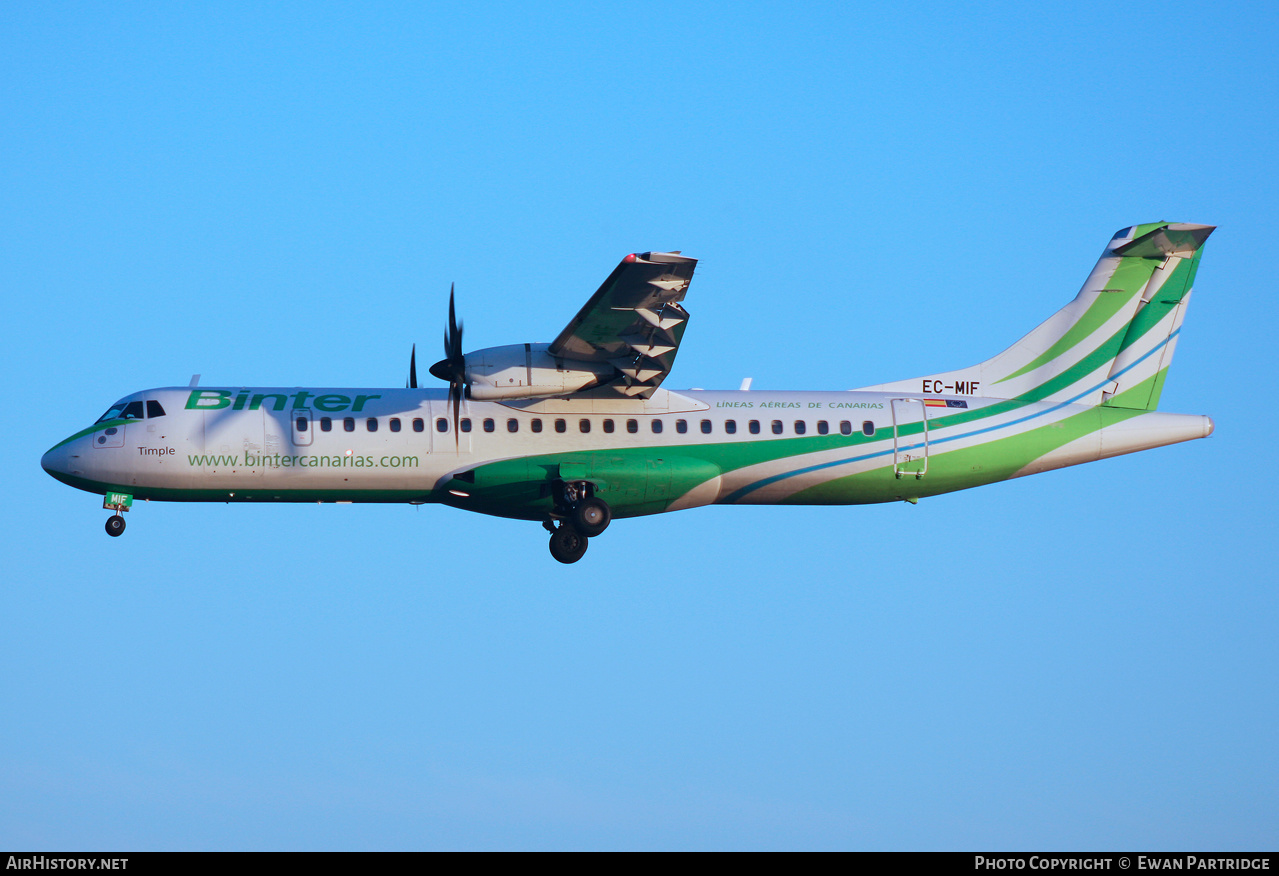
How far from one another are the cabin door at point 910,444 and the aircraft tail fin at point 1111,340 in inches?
47.7

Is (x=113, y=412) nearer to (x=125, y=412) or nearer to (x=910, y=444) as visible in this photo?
(x=125, y=412)

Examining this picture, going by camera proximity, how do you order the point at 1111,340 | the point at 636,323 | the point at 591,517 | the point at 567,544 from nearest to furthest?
the point at 636,323 < the point at 591,517 < the point at 567,544 < the point at 1111,340

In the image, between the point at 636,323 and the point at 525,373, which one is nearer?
the point at 636,323

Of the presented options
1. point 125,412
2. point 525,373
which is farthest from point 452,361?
point 125,412

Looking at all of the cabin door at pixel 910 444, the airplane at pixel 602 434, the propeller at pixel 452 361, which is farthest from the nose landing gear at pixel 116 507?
the cabin door at pixel 910 444

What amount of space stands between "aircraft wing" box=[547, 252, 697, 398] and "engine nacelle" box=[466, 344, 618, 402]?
202mm

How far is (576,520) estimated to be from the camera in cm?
2625

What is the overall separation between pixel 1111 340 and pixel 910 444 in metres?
5.27

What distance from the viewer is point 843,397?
92.8 ft

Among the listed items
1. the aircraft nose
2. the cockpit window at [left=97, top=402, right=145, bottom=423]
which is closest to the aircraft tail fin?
the cockpit window at [left=97, top=402, right=145, bottom=423]

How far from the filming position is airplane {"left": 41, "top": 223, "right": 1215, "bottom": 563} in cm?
2583

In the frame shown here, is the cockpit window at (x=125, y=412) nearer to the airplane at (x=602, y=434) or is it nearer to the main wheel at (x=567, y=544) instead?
the airplane at (x=602, y=434)
